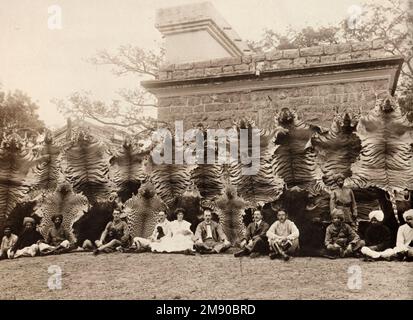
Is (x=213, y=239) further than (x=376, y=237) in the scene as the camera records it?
Yes

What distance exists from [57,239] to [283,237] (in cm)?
260

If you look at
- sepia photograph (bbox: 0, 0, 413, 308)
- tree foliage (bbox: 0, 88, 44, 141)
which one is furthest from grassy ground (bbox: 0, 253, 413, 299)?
tree foliage (bbox: 0, 88, 44, 141)

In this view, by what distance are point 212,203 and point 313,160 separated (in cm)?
116

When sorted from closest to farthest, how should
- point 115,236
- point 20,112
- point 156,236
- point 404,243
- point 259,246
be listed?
1. point 404,243
2. point 259,246
3. point 156,236
4. point 115,236
5. point 20,112

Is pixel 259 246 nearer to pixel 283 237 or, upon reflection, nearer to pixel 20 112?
pixel 283 237

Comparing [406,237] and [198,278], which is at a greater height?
[406,237]

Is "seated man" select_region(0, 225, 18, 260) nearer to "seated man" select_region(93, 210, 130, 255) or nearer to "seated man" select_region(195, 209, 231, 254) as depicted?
"seated man" select_region(93, 210, 130, 255)

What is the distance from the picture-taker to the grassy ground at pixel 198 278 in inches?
205

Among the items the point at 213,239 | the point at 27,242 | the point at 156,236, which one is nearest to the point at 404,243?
the point at 213,239

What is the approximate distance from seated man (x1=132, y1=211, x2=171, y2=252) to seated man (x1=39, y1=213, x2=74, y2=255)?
822 millimetres

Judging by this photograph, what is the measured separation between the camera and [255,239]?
580 cm
